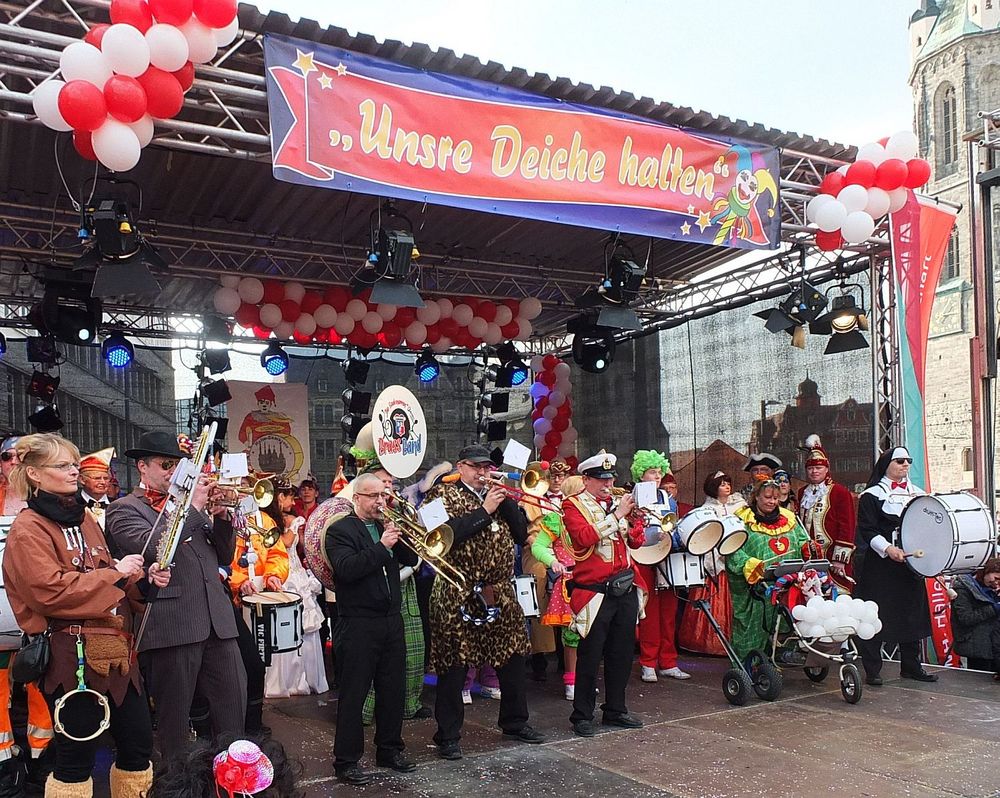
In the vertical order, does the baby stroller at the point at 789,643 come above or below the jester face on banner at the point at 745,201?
below

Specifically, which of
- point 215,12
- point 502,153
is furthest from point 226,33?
point 502,153

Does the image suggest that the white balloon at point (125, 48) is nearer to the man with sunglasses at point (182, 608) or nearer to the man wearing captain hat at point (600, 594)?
the man with sunglasses at point (182, 608)

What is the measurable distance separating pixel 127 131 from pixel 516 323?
7952 millimetres

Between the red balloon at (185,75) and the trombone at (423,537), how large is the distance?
2982 mm

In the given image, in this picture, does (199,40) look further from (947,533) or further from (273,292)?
(947,533)

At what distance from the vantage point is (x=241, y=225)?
10.0m

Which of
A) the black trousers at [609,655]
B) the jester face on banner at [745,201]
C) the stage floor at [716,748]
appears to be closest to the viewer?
the stage floor at [716,748]

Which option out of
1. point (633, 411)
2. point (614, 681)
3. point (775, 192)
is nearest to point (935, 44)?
point (633, 411)

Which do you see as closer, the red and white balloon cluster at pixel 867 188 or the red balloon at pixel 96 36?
the red balloon at pixel 96 36

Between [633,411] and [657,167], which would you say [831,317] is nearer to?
[657,167]

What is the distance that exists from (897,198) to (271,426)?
934 cm

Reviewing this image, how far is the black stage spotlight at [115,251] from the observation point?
23.6ft

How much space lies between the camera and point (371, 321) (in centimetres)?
1216

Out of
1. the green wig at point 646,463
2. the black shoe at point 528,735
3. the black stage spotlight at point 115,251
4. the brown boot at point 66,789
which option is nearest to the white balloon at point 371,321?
the black stage spotlight at point 115,251
